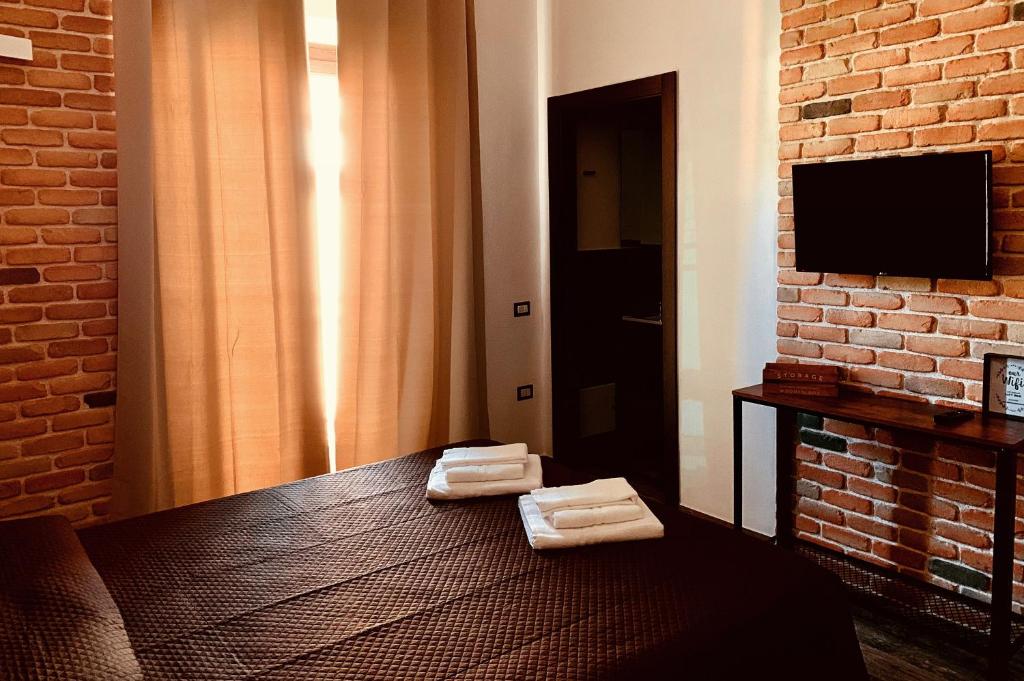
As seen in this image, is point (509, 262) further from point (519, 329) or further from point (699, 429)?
point (699, 429)

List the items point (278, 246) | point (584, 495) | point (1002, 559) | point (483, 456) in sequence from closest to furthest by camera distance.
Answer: point (584, 495) < point (1002, 559) < point (483, 456) < point (278, 246)

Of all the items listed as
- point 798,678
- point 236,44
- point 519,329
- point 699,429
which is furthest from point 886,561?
point 236,44

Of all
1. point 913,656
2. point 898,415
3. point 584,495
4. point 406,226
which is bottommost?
point 913,656

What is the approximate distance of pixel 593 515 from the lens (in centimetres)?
217

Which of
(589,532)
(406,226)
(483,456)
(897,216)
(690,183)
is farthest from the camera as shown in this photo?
(406,226)

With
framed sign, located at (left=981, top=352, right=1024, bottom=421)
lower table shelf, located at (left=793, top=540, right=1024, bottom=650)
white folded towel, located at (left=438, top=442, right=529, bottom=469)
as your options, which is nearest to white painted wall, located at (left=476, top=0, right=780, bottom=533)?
lower table shelf, located at (left=793, top=540, right=1024, bottom=650)

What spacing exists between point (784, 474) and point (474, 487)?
1566 mm

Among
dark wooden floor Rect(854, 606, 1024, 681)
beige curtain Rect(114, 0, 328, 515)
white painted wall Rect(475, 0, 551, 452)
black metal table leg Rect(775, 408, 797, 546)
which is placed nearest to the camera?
dark wooden floor Rect(854, 606, 1024, 681)

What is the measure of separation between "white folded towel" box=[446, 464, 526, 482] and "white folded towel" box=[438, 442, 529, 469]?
0.04 meters

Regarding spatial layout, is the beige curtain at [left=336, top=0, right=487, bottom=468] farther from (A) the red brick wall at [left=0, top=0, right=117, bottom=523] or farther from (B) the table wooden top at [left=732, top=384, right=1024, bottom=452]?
(B) the table wooden top at [left=732, top=384, right=1024, bottom=452]

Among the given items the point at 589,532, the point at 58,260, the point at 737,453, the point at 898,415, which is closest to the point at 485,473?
the point at 589,532

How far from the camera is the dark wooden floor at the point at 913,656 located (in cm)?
254

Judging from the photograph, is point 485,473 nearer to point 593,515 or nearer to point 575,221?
point 593,515

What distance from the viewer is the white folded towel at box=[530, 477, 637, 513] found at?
2.21 meters
